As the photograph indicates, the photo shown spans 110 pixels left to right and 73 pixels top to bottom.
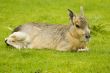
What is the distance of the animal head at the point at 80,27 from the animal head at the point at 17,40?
6.43 feet

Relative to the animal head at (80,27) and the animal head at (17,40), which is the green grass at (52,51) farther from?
the animal head at (80,27)

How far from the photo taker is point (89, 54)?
14406 millimetres

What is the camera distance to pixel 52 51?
1485 cm

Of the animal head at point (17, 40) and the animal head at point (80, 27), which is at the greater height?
the animal head at point (80, 27)

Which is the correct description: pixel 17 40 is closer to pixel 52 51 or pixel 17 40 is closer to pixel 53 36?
pixel 53 36

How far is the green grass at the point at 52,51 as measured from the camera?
12.5m

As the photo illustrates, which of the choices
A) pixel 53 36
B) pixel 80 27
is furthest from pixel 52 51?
pixel 80 27

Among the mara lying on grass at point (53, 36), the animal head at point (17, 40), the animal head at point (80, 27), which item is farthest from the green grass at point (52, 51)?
the animal head at point (80, 27)

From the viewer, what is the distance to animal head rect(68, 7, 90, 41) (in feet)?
46.5

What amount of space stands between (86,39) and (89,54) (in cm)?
57

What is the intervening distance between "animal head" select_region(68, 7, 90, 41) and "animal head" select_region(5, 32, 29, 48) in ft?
6.43

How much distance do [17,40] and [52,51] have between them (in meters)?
1.61

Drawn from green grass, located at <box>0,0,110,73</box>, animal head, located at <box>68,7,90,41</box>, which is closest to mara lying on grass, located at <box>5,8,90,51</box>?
animal head, located at <box>68,7,90,41</box>

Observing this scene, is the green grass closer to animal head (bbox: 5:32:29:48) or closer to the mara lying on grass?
animal head (bbox: 5:32:29:48)
